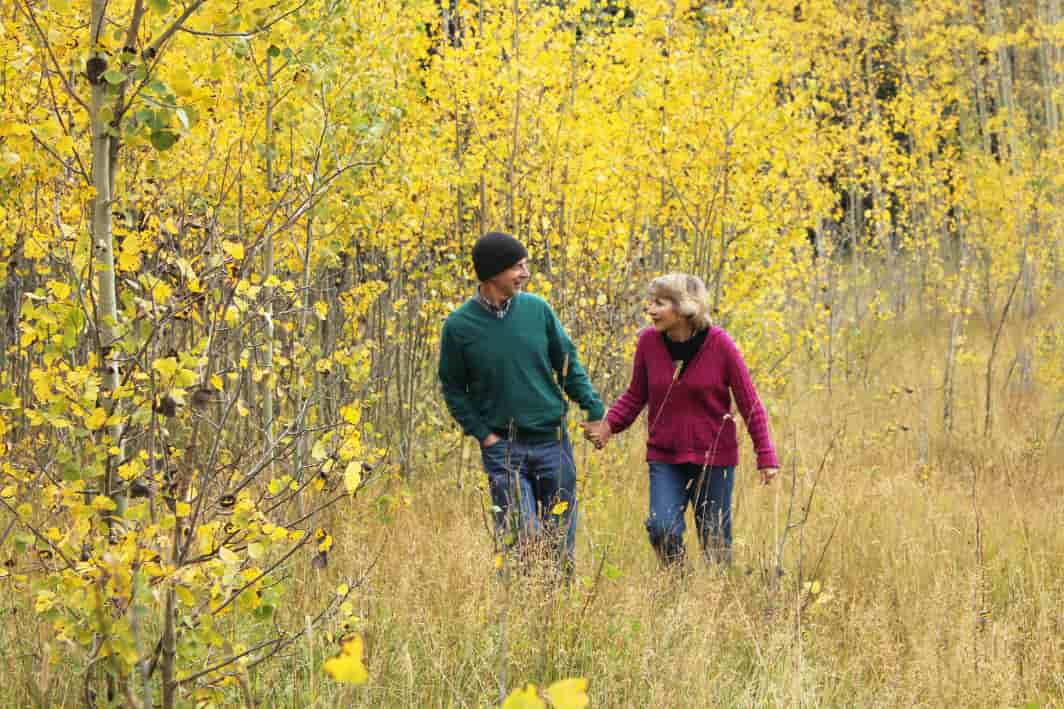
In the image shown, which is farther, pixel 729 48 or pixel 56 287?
pixel 729 48

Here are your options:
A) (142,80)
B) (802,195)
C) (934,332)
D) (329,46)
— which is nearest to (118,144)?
(142,80)

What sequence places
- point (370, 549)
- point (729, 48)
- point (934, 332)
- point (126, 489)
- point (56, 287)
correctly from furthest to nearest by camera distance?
point (934, 332) → point (729, 48) → point (370, 549) → point (126, 489) → point (56, 287)

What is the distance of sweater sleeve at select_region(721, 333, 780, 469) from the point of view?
4.42 meters

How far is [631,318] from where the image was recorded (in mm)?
7957

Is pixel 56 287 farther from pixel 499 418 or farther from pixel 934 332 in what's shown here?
pixel 934 332

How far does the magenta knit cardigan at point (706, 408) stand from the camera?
4.45 m

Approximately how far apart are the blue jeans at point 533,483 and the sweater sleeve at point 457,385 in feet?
0.38

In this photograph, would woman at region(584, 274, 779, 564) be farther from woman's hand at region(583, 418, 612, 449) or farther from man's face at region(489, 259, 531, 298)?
man's face at region(489, 259, 531, 298)

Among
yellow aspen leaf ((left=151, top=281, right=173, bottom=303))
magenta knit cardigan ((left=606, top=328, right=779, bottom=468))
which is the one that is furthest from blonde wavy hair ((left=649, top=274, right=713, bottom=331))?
yellow aspen leaf ((left=151, top=281, right=173, bottom=303))

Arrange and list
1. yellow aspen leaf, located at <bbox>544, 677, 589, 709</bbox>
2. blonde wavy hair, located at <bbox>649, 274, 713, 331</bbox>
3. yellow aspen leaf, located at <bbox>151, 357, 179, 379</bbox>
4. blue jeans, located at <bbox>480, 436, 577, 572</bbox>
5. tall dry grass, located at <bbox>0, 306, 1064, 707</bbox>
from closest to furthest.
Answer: yellow aspen leaf, located at <bbox>544, 677, 589, 709</bbox> < yellow aspen leaf, located at <bbox>151, 357, 179, 379</bbox> < tall dry grass, located at <bbox>0, 306, 1064, 707</bbox> < blue jeans, located at <bbox>480, 436, 577, 572</bbox> < blonde wavy hair, located at <bbox>649, 274, 713, 331</bbox>

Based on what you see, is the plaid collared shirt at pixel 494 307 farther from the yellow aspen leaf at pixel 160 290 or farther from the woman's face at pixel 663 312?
the yellow aspen leaf at pixel 160 290

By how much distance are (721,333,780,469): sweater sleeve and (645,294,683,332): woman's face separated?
25 cm

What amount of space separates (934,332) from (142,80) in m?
15.1

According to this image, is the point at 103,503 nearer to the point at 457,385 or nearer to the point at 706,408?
the point at 457,385
